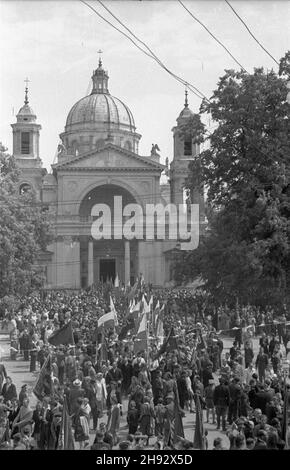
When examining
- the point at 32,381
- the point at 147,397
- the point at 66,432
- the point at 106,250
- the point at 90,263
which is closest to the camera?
the point at 66,432

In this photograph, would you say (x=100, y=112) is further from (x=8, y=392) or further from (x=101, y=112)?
(x=8, y=392)

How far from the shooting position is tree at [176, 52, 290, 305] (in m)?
18.0

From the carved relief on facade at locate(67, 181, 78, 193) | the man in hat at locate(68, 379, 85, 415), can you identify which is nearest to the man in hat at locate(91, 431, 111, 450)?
the man in hat at locate(68, 379, 85, 415)

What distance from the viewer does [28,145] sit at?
7869 cm

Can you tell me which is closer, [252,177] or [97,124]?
[252,177]

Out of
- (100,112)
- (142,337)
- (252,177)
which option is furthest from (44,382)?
(100,112)

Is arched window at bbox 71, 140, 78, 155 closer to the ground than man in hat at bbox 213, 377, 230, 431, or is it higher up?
higher up

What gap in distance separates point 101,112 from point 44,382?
244ft

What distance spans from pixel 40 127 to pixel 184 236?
19.5 meters

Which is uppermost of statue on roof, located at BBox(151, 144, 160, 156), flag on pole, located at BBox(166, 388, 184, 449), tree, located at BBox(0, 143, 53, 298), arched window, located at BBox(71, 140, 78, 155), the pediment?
arched window, located at BBox(71, 140, 78, 155)

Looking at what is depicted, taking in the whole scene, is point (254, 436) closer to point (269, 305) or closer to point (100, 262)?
point (269, 305)

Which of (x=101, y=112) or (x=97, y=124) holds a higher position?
(x=101, y=112)

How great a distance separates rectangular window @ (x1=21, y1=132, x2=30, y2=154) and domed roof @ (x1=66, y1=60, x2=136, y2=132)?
10465 millimetres

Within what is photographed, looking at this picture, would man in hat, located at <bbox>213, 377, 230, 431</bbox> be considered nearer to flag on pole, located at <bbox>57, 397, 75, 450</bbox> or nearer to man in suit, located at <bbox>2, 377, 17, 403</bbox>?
man in suit, located at <bbox>2, 377, 17, 403</bbox>
